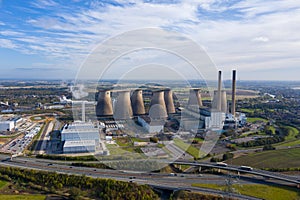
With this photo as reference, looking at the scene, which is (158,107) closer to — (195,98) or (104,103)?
(195,98)

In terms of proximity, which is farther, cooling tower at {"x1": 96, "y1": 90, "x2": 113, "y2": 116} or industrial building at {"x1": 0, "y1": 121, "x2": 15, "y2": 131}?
cooling tower at {"x1": 96, "y1": 90, "x2": 113, "y2": 116}

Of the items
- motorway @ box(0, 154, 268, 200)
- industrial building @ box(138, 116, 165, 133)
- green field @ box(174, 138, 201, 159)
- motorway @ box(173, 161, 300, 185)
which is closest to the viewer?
motorway @ box(0, 154, 268, 200)

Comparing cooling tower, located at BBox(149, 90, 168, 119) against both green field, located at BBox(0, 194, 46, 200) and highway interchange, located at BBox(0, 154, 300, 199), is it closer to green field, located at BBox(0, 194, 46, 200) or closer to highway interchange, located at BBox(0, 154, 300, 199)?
highway interchange, located at BBox(0, 154, 300, 199)

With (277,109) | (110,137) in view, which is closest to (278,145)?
(110,137)

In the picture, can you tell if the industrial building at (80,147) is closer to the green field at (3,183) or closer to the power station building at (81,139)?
the power station building at (81,139)

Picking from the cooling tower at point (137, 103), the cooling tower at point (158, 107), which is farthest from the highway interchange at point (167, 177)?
the cooling tower at point (137, 103)

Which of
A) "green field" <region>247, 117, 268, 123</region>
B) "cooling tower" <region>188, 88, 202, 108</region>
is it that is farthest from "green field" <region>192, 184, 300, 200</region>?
"green field" <region>247, 117, 268, 123</region>

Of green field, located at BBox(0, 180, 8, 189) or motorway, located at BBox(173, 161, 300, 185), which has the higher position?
motorway, located at BBox(173, 161, 300, 185)

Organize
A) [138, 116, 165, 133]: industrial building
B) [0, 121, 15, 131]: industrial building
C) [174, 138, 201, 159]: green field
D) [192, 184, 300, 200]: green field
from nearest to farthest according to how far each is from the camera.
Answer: [192, 184, 300, 200]: green field → [174, 138, 201, 159]: green field → [138, 116, 165, 133]: industrial building → [0, 121, 15, 131]: industrial building
